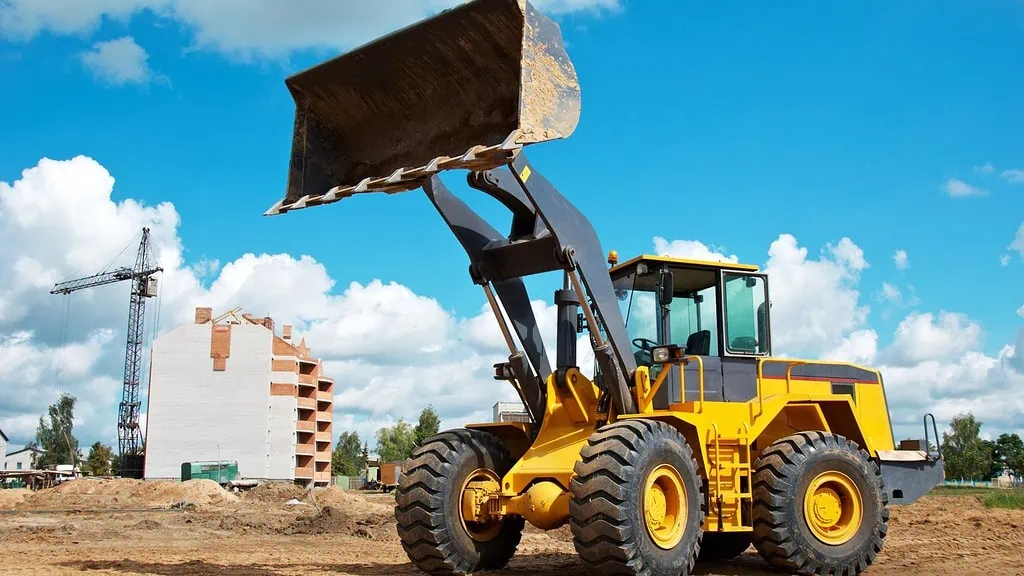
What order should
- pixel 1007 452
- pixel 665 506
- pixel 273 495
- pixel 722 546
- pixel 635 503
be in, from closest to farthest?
pixel 635 503
pixel 665 506
pixel 722 546
pixel 273 495
pixel 1007 452

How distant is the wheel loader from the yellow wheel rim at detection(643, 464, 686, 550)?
2cm

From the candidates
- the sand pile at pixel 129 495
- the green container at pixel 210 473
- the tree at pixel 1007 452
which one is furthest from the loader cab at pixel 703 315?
the tree at pixel 1007 452

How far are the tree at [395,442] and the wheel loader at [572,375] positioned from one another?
3763 inches

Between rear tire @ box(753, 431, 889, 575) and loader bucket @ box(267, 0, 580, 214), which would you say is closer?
loader bucket @ box(267, 0, 580, 214)

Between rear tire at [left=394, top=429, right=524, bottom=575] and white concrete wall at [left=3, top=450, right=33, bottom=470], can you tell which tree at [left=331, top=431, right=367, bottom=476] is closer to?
white concrete wall at [left=3, top=450, right=33, bottom=470]

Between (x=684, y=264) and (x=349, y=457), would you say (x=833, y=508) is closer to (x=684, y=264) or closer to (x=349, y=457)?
(x=684, y=264)

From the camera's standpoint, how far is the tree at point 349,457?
373 ft

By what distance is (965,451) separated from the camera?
9288 centimetres

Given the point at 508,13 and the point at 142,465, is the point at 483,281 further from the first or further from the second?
the point at 142,465

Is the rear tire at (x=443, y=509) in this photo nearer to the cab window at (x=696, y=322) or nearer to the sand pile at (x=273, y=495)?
the cab window at (x=696, y=322)

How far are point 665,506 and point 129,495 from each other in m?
37.7

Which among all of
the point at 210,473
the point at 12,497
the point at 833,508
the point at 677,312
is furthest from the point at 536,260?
the point at 210,473

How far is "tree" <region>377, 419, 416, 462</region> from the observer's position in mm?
106375

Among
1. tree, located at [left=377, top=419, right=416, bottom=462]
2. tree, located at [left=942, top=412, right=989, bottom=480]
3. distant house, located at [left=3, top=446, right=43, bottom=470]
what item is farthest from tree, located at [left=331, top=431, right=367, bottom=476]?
tree, located at [left=942, top=412, right=989, bottom=480]
